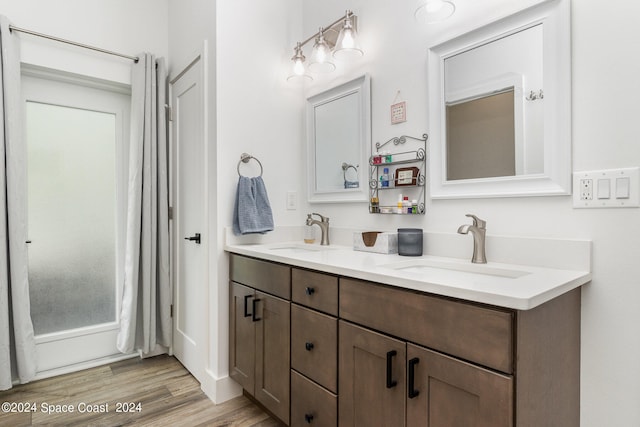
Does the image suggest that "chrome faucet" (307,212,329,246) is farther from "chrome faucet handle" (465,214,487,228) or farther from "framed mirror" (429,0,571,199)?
"chrome faucet handle" (465,214,487,228)

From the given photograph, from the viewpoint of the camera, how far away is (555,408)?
1042 mm

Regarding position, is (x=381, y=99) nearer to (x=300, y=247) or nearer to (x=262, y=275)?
(x=300, y=247)

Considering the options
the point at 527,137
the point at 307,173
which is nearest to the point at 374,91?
the point at 307,173

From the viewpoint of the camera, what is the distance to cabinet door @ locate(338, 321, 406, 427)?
1.11m

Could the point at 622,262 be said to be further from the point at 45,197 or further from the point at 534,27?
the point at 45,197

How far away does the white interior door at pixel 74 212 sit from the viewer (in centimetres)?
227

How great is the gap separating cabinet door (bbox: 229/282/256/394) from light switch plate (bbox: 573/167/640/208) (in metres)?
1.46

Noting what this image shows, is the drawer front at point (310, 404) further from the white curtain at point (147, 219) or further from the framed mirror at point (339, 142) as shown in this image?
the white curtain at point (147, 219)

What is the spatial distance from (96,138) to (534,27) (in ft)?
8.68

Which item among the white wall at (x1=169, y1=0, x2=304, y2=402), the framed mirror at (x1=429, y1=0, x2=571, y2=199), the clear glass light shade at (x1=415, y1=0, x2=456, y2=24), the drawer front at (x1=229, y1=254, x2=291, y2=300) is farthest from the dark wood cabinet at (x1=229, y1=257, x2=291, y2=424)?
the clear glass light shade at (x1=415, y1=0, x2=456, y2=24)

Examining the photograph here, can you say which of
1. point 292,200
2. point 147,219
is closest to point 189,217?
point 147,219

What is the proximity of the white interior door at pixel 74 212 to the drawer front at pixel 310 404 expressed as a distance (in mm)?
1674

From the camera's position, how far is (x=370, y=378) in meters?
1.20

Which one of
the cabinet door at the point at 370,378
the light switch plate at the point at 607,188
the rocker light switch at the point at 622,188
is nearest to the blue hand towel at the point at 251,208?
the cabinet door at the point at 370,378
